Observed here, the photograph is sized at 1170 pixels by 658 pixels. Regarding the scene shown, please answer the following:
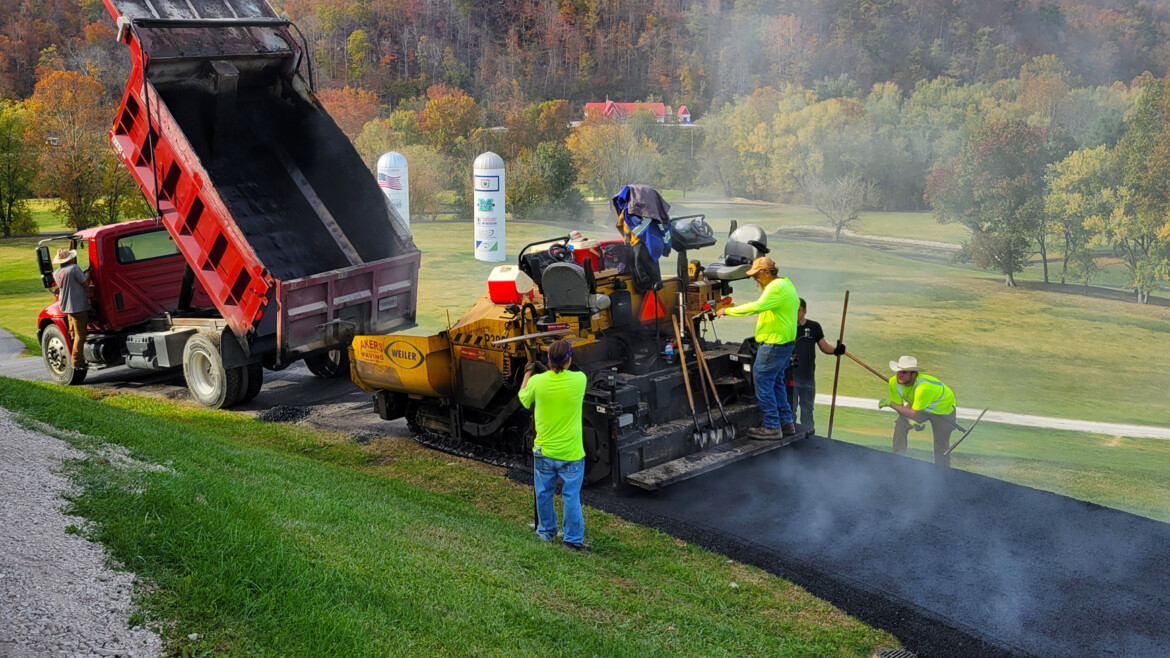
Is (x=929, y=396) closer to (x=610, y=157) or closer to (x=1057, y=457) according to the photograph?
(x=1057, y=457)

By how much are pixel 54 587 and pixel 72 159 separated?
41824mm

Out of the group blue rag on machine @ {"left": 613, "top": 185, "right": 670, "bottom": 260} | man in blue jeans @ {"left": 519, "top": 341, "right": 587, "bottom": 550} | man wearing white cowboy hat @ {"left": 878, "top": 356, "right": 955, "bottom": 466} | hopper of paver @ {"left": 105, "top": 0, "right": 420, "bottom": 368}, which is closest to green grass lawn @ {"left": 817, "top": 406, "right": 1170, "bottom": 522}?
man wearing white cowboy hat @ {"left": 878, "top": 356, "right": 955, "bottom": 466}

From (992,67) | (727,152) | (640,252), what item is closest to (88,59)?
(727,152)

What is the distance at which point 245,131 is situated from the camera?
38.2 feet

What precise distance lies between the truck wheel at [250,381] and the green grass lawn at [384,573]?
3280 millimetres

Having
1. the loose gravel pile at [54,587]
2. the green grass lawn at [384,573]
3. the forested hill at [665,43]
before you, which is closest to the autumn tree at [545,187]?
the forested hill at [665,43]

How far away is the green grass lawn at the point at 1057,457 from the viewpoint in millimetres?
9961

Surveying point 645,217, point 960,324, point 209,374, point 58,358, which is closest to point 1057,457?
point 645,217

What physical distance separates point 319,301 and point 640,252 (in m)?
3.85

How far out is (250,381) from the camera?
11492mm

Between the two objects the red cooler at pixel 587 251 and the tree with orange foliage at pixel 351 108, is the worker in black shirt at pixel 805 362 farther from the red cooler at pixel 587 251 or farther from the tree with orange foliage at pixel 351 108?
the tree with orange foliage at pixel 351 108

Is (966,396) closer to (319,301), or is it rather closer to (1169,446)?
(1169,446)

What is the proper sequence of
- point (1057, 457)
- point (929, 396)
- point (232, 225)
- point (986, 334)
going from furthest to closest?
1. point (986, 334)
2. point (1057, 457)
3. point (232, 225)
4. point (929, 396)

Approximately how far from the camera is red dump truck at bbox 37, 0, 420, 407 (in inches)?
404
